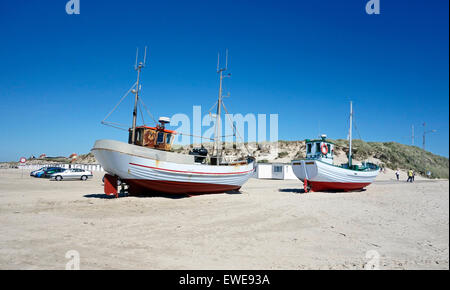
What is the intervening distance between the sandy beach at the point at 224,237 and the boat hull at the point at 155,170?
132 inches

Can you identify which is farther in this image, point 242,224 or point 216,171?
point 216,171

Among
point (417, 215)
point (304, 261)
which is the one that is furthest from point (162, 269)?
point (417, 215)

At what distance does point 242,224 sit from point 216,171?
9255 millimetres

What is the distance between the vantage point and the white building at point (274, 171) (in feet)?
128

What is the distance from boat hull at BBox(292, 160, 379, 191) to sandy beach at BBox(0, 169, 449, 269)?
8.50m

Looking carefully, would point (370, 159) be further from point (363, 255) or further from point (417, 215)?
point (363, 255)

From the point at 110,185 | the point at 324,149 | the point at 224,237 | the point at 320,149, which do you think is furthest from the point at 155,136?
the point at 324,149

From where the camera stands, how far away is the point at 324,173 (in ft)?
68.4

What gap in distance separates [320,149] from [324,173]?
2.65m

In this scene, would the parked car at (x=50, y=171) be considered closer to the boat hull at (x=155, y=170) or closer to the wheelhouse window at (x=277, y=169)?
the boat hull at (x=155, y=170)

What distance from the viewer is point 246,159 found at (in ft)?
74.2

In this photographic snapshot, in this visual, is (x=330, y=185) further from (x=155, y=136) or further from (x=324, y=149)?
(x=155, y=136)

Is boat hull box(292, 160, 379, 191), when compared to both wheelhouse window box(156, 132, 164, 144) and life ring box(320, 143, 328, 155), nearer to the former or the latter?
life ring box(320, 143, 328, 155)
